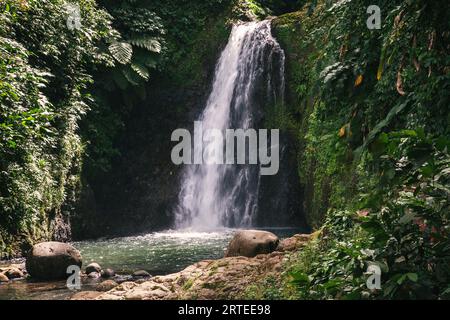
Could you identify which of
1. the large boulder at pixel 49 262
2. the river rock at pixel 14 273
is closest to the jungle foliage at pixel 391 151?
the large boulder at pixel 49 262

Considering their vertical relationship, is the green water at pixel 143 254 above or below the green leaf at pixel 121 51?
below

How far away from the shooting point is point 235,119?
17922 mm

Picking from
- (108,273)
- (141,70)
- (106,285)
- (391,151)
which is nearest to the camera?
(391,151)

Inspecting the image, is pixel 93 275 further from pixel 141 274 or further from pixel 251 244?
pixel 251 244

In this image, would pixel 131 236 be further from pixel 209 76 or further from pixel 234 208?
pixel 209 76

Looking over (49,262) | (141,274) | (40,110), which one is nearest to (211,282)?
(141,274)

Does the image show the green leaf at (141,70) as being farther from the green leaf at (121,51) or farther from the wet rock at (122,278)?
the wet rock at (122,278)

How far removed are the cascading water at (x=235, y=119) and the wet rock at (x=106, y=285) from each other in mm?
7817

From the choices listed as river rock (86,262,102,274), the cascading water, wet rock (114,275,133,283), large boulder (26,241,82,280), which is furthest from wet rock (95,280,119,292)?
the cascading water

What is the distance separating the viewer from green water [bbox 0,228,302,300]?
9039 millimetres

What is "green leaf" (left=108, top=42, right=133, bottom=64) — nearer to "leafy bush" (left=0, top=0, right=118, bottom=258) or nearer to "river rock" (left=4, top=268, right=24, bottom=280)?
"leafy bush" (left=0, top=0, right=118, bottom=258)

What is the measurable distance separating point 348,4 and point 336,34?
26.7 inches

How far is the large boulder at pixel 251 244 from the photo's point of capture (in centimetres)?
910

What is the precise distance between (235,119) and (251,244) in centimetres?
916
